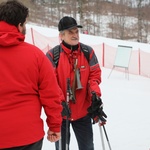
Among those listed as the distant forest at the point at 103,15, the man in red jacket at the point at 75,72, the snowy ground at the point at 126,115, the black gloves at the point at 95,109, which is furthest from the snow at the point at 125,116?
the distant forest at the point at 103,15

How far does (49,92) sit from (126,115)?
3576mm

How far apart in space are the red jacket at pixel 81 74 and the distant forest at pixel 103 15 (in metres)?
34.2

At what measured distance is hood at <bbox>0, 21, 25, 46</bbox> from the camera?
1621 millimetres

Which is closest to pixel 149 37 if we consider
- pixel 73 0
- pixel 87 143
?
pixel 73 0

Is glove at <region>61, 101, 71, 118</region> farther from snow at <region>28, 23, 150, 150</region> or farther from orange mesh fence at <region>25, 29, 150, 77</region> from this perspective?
orange mesh fence at <region>25, 29, 150, 77</region>

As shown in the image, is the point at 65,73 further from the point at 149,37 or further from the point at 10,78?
the point at 149,37

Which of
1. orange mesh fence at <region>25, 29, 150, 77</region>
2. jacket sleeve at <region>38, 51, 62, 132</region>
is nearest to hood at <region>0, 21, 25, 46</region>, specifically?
jacket sleeve at <region>38, 51, 62, 132</region>

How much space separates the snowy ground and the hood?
7.57 ft

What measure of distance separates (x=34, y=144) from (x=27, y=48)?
57cm

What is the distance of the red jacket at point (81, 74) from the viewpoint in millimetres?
2498

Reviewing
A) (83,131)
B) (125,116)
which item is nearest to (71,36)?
(83,131)

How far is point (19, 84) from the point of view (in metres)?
1.66

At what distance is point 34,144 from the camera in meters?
1.76

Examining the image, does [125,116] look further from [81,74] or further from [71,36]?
[71,36]
